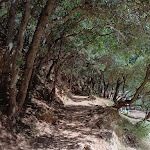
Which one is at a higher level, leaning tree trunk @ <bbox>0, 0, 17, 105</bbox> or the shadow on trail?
leaning tree trunk @ <bbox>0, 0, 17, 105</bbox>

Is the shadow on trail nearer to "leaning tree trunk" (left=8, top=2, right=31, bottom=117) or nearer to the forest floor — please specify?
the forest floor

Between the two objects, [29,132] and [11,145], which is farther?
[29,132]

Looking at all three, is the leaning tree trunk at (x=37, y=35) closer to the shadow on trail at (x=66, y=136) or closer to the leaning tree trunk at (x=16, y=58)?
the leaning tree trunk at (x=16, y=58)

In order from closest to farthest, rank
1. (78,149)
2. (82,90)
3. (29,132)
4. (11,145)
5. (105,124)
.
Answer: (11,145), (78,149), (29,132), (105,124), (82,90)

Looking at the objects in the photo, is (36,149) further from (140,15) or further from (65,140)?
(140,15)

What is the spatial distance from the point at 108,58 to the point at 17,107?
1505 cm

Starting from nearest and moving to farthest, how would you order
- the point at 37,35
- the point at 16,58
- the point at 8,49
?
the point at 16,58
the point at 37,35
the point at 8,49

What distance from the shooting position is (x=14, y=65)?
4992 millimetres

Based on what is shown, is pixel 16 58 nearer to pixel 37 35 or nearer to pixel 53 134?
pixel 37 35

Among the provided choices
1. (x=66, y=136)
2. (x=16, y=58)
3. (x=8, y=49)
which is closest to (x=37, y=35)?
(x=16, y=58)

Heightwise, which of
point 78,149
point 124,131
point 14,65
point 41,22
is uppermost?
point 41,22

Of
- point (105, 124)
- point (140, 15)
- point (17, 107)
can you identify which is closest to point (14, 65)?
point (17, 107)

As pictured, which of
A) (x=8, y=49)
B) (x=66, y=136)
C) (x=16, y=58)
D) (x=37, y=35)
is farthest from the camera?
(x=66, y=136)

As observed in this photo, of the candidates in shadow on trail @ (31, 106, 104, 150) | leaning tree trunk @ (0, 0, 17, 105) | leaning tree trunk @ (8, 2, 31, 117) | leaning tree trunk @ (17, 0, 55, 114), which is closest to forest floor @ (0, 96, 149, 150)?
shadow on trail @ (31, 106, 104, 150)
